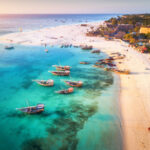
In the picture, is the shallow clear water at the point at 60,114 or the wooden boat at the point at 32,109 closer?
the shallow clear water at the point at 60,114

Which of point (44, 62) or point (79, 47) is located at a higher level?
point (79, 47)

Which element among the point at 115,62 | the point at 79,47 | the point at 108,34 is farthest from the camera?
the point at 108,34

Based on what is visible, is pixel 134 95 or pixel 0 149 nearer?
pixel 0 149

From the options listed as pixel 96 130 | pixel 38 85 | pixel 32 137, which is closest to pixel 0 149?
pixel 32 137

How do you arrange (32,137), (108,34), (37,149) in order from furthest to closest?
(108,34), (32,137), (37,149)

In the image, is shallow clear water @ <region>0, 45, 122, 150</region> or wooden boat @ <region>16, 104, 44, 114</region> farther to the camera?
wooden boat @ <region>16, 104, 44, 114</region>

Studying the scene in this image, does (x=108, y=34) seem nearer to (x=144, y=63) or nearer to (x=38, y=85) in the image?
(x=144, y=63)

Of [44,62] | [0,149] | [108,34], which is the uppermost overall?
[108,34]

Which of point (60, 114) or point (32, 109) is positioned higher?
point (32, 109)
